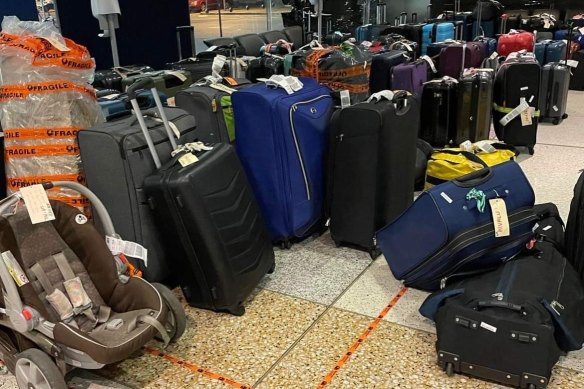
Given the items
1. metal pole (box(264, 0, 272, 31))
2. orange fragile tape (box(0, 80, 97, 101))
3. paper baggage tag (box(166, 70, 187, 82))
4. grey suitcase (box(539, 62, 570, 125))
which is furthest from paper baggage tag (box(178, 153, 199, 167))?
metal pole (box(264, 0, 272, 31))

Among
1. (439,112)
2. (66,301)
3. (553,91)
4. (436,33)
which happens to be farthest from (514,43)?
(66,301)

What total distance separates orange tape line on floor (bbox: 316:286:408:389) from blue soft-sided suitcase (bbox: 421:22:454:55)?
4883 mm

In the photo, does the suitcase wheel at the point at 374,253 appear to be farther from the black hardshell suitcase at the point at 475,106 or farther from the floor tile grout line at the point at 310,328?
the black hardshell suitcase at the point at 475,106

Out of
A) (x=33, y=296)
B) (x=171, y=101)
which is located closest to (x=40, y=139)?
(x=33, y=296)

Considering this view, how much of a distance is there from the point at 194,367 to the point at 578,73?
6.58 metres

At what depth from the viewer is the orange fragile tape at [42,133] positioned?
2387mm

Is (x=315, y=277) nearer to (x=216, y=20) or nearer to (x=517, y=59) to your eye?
(x=517, y=59)

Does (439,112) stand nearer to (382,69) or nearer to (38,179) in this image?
(382,69)

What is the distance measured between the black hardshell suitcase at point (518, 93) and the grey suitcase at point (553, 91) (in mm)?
710

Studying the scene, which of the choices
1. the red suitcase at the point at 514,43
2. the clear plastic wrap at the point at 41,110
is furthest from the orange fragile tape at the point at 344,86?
the red suitcase at the point at 514,43

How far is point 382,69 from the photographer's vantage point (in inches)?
176

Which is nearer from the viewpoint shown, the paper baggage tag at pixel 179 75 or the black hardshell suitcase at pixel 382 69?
the paper baggage tag at pixel 179 75

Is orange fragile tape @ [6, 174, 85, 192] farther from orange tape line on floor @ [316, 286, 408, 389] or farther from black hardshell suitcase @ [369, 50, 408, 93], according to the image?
black hardshell suitcase @ [369, 50, 408, 93]

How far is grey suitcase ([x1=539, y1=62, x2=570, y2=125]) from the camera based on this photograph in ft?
16.7
